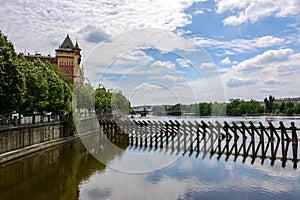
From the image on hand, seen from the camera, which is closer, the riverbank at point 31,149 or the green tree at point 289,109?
→ the riverbank at point 31,149

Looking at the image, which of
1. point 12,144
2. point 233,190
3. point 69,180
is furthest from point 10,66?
point 233,190

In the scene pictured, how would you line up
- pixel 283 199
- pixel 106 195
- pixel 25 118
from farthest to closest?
1. pixel 25 118
2. pixel 106 195
3. pixel 283 199

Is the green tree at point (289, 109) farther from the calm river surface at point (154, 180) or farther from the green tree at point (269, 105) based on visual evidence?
the calm river surface at point (154, 180)

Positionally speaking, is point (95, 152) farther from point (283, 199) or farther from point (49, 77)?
point (283, 199)

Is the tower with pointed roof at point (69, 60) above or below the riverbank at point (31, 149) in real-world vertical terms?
above

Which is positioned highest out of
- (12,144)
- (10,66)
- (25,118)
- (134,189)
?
(10,66)

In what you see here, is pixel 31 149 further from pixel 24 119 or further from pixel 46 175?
pixel 46 175

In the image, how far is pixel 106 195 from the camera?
12305 mm

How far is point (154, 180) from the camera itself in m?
14.8

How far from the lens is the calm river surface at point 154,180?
40.5ft

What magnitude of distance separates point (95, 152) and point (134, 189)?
42.1ft

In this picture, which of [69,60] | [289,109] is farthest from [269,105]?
[69,60]

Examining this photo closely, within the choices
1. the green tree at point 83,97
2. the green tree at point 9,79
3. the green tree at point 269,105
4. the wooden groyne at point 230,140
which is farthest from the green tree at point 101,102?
the green tree at point 269,105

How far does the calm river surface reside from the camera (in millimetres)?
12344
